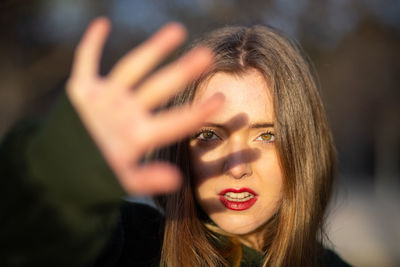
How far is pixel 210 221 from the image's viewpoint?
1.78m

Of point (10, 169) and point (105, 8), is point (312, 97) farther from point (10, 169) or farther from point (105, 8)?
point (105, 8)

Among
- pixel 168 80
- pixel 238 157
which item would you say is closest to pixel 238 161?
pixel 238 157

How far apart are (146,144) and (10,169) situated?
327 mm

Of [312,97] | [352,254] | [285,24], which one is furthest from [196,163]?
[285,24]

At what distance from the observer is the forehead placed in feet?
5.23

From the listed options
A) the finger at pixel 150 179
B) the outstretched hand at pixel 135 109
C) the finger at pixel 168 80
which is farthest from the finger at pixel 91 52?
the finger at pixel 150 179

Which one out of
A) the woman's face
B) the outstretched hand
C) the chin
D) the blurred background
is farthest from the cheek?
the blurred background

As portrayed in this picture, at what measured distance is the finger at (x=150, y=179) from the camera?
735 mm

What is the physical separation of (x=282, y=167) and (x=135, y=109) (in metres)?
1.03

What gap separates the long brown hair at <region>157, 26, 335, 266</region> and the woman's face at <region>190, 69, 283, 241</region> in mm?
40

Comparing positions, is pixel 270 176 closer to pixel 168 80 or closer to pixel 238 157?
pixel 238 157

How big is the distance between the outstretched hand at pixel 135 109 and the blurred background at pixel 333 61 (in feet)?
12.7

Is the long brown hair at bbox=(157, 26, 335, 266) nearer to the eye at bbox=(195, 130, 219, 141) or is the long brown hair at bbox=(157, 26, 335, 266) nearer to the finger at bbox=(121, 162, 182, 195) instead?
the eye at bbox=(195, 130, 219, 141)

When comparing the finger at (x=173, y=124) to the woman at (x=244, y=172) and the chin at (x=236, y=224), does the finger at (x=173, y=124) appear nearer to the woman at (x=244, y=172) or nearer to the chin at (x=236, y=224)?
the woman at (x=244, y=172)
